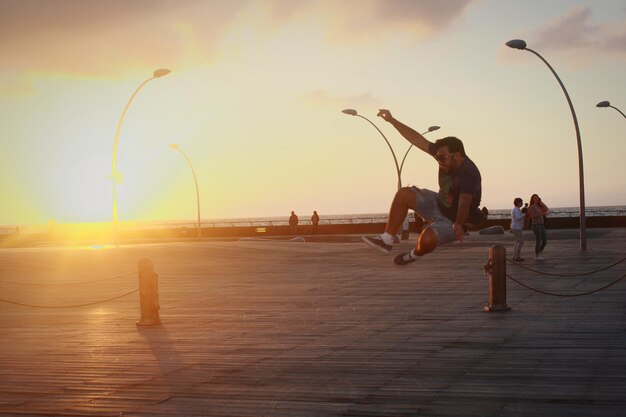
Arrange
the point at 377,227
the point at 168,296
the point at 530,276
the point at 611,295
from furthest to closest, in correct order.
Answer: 1. the point at 377,227
2. the point at 530,276
3. the point at 168,296
4. the point at 611,295

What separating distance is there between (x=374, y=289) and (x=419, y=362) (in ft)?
31.5

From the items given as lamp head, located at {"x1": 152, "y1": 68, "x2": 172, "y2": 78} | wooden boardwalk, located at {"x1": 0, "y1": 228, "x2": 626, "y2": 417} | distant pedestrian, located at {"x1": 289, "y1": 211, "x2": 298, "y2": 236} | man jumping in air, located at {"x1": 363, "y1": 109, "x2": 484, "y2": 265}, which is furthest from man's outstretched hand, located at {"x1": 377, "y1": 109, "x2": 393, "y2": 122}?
distant pedestrian, located at {"x1": 289, "y1": 211, "x2": 298, "y2": 236}

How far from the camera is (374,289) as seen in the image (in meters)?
19.0

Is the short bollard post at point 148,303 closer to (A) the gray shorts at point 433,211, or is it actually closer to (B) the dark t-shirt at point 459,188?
(A) the gray shorts at point 433,211

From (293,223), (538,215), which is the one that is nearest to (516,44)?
(538,215)

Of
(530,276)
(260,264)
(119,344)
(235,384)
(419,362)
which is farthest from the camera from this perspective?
(260,264)

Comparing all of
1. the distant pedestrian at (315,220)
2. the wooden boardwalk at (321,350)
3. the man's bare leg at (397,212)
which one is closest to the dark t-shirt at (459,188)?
the man's bare leg at (397,212)

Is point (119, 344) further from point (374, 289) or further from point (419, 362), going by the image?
point (374, 289)

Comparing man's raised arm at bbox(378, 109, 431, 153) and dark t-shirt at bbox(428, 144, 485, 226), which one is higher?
man's raised arm at bbox(378, 109, 431, 153)

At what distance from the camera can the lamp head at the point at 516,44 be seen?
3038 centimetres

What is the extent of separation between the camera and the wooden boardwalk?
7.44 metres

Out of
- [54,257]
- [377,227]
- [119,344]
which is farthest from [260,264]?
[377,227]

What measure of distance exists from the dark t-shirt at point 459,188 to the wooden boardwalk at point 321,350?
172cm

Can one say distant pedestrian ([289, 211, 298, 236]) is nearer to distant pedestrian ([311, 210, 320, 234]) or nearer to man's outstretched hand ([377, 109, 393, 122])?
distant pedestrian ([311, 210, 320, 234])
